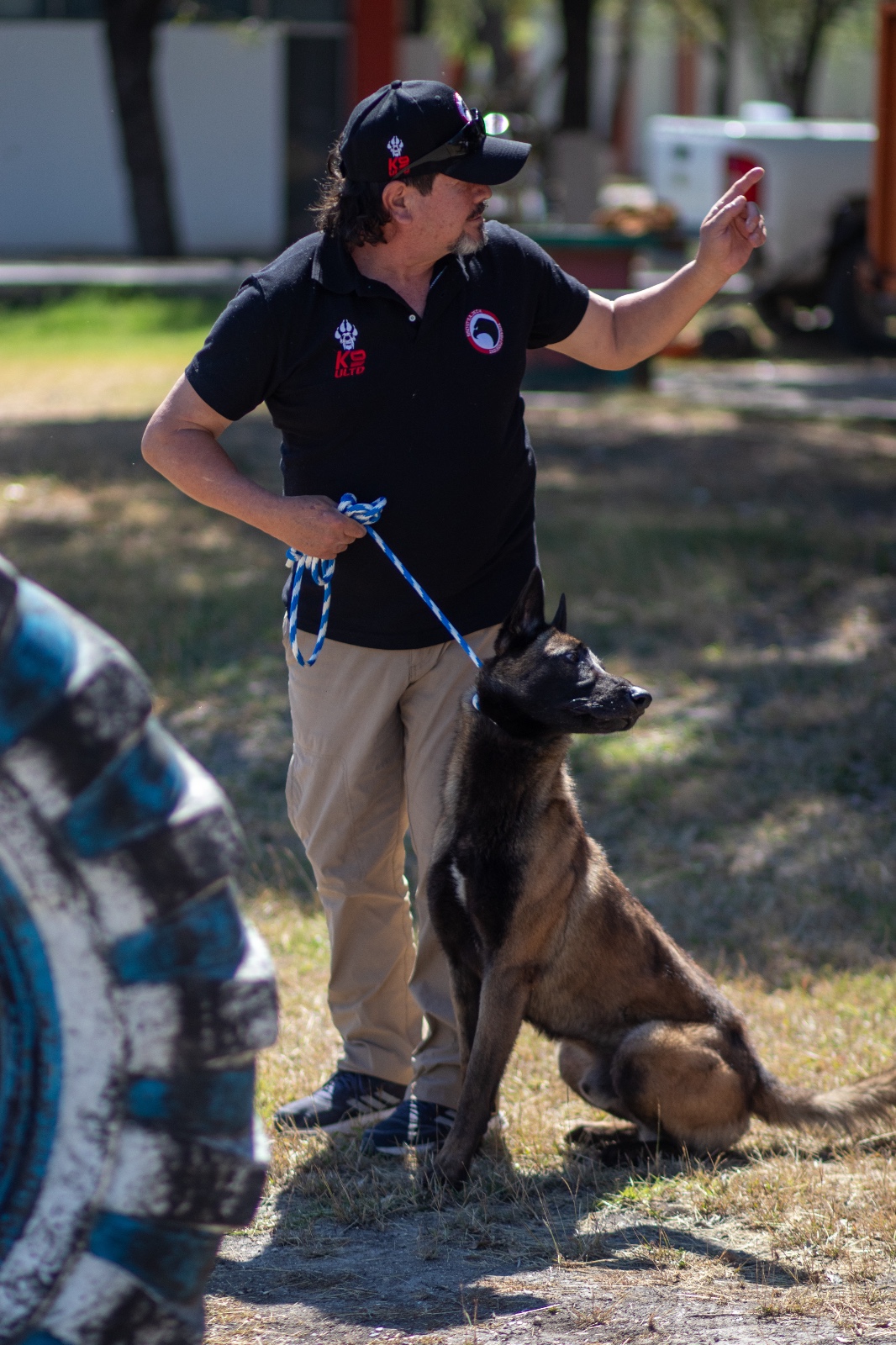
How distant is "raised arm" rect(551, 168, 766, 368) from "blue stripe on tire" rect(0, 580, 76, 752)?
1.93 metres

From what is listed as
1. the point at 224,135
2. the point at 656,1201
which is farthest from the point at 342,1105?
the point at 224,135

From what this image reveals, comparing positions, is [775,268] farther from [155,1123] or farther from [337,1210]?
[155,1123]

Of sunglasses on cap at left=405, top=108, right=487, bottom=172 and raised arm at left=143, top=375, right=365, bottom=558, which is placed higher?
sunglasses on cap at left=405, top=108, right=487, bottom=172

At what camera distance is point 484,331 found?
3.19m

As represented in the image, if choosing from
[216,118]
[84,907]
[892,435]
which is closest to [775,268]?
[892,435]

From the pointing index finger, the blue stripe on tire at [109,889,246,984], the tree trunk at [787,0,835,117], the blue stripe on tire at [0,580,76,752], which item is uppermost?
the tree trunk at [787,0,835,117]

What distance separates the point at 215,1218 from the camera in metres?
1.98

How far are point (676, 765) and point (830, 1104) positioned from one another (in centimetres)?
272

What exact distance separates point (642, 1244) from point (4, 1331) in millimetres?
1511

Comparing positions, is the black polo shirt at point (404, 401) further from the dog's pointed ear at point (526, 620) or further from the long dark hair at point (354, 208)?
the dog's pointed ear at point (526, 620)

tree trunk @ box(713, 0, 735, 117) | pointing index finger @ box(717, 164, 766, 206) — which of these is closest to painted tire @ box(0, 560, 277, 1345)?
pointing index finger @ box(717, 164, 766, 206)

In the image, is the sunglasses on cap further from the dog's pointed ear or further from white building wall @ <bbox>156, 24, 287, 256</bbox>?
white building wall @ <bbox>156, 24, 287, 256</bbox>

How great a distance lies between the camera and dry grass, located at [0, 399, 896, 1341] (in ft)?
10.3

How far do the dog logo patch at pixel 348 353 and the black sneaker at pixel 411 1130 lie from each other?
Answer: 1728 mm
